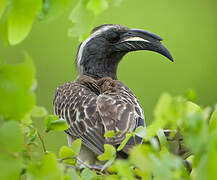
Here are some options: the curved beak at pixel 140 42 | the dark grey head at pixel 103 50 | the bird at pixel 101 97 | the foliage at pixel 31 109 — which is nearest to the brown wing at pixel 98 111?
the bird at pixel 101 97

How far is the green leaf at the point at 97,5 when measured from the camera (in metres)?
0.89

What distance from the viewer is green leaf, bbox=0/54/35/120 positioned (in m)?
0.75

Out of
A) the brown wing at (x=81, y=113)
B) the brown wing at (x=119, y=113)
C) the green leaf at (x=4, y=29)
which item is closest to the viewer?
the green leaf at (x=4, y=29)

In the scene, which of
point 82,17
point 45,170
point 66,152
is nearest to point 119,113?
point 66,152

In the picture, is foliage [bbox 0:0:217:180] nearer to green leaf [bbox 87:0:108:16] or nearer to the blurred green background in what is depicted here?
green leaf [bbox 87:0:108:16]

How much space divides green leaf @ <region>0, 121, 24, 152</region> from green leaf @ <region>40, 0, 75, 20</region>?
0.18m

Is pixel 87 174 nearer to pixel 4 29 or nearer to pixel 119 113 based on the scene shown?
pixel 4 29

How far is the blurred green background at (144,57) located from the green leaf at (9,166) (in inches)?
164

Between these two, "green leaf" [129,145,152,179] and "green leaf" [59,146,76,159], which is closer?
"green leaf" [129,145,152,179]

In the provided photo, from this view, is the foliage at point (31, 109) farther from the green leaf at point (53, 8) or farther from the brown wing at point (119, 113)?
the brown wing at point (119, 113)

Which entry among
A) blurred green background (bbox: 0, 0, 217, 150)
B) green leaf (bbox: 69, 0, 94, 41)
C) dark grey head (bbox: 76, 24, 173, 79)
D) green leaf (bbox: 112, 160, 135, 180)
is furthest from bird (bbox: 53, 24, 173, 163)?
blurred green background (bbox: 0, 0, 217, 150)

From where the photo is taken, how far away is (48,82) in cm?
531

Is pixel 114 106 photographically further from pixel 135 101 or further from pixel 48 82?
pixel 48 82

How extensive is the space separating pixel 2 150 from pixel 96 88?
7.54ft
